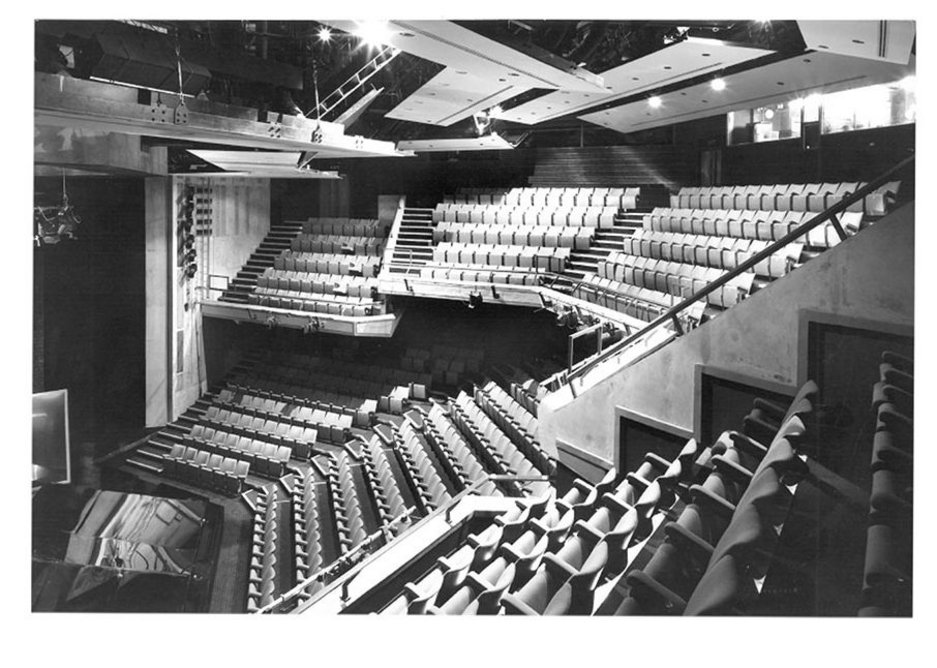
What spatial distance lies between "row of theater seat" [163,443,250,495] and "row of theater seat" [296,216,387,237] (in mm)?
2774

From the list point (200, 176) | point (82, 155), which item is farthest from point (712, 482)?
point (200, 176)

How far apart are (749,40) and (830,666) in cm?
243

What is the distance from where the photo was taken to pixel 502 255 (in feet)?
21.7

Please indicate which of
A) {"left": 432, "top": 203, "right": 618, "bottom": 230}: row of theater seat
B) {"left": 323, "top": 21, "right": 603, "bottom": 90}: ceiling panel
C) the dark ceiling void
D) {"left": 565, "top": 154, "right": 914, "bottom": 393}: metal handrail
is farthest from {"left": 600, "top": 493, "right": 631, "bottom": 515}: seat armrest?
{"left": 432, "top": 203, "right": 618, "bottom": 230}: row of theater seat

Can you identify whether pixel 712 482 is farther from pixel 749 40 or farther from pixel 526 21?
pixel 749 40

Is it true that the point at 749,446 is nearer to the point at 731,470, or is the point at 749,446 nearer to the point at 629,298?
the point at 731,470

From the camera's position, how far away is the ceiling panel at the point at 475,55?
107 inches

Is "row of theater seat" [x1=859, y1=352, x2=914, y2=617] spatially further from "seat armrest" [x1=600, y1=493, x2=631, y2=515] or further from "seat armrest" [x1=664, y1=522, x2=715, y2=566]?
"seat armrest" [x1=600, y1=493, x2=631, y2=515]

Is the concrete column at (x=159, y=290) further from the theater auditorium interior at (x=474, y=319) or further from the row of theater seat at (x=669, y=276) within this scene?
the row of theater seat at (x=669, y=276)

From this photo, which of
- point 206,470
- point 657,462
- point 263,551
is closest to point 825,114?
point 657,462

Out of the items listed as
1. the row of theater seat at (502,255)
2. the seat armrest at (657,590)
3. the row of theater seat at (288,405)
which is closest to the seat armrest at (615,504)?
the seat armrest at (657,590)

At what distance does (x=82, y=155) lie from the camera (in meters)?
3.50

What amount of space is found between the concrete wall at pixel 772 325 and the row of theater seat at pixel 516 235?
11.5 feet

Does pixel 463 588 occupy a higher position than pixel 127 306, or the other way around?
pixel 127 306
